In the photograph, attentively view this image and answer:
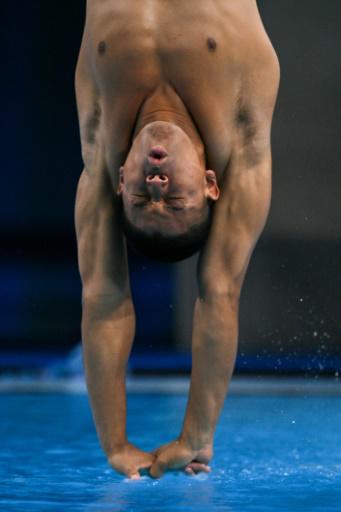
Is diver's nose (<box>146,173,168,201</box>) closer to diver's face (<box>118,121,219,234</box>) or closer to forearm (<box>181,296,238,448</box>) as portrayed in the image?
diver's face (<box>118,121,219,234</box>)

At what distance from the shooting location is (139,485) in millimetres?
4488

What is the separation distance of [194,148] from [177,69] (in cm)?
29

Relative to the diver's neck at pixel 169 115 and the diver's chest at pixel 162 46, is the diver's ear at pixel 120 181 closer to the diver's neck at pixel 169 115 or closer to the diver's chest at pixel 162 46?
the diver's neck at pixel 169 115

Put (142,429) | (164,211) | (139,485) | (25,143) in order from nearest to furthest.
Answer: (164,211)
(139,485)
(142,429)
(25,143)

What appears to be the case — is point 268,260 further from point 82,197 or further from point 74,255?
point 82,197

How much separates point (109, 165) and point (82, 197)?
0.16 meters

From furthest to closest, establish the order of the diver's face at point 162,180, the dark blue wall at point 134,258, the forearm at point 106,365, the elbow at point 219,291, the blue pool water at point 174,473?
1. the dark blue wall at point 134,258
2. the blue pool water at point 174,473
3. the forearm at point 106,365
4. the elbow at point 219,291
5. the diver's face at point 162,180

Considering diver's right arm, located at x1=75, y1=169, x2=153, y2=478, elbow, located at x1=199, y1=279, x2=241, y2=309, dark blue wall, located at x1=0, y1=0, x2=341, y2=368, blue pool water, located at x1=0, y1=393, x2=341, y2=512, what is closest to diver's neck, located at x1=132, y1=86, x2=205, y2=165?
diver's right arm, located at x1=75, y1=169, x2=153, y2=478

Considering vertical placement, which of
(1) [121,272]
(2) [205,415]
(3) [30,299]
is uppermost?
(1) [121,272]

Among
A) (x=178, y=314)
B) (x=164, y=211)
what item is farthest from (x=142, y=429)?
(x=164, y=211)

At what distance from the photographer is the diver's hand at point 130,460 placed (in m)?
4.02

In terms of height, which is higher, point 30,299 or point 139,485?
point 139,485

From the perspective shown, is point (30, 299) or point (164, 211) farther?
point (30, 299)

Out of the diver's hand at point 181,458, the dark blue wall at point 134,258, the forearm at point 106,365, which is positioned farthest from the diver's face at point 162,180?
the dark blue wall at point 134,258
